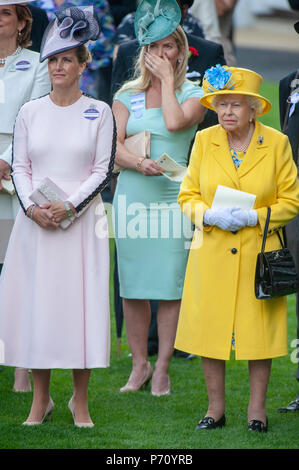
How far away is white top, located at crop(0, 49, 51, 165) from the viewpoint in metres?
6.68

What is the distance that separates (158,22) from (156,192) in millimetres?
1092

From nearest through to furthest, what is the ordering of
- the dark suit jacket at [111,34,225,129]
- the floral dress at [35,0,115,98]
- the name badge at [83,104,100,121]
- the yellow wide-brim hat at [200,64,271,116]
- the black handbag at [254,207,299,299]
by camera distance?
the black handbag at [254,207,299,299] < the yellow wide-brim hat at [200,64,271,116] < the name badge at [83,104,100,121] < the dark suit jacket at [111,34,225,129] < the floral dress at [35,0,115,98]

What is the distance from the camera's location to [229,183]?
19.1 ft

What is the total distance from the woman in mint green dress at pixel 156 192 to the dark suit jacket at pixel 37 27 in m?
0.71

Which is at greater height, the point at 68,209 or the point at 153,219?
the point at 68,209

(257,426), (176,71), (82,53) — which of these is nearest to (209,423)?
(257,426)

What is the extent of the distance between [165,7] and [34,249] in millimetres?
1985

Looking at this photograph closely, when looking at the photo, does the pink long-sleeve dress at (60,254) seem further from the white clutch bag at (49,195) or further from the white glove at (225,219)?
the white glove at (225,219)

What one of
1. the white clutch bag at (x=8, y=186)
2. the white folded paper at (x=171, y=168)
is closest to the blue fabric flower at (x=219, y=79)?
the white folded paper at (x=171, y=168)

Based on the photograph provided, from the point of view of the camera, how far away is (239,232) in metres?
5.82

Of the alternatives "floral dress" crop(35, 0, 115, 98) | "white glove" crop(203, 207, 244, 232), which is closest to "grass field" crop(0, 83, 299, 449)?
"white glove" crop(203, 207, 244, 232)

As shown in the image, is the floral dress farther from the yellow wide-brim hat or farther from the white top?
the yellow wide-brim hat

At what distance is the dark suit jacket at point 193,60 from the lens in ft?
24.6

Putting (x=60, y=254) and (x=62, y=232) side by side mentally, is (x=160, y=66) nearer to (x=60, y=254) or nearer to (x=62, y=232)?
(x=62, y=232)
